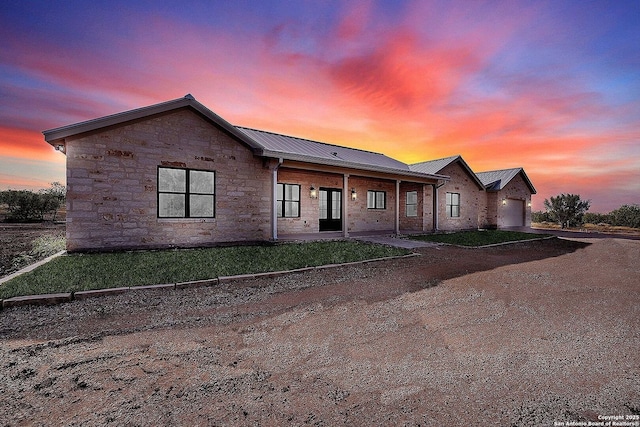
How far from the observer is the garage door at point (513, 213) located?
2062 cm

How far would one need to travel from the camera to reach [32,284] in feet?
14.6

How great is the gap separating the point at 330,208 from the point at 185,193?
7.00 m

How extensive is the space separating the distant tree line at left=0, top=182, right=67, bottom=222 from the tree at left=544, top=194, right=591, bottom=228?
135ft

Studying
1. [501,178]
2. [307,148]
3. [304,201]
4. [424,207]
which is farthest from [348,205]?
[501,178]

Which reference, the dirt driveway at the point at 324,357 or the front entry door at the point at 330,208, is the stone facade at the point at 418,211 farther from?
the dirt driveway at the point at 324,357

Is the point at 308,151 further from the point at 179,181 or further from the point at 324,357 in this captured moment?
the point at 324,357

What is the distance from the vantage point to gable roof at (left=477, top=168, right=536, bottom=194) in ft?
66.4

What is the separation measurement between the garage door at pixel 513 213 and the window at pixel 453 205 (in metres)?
5.69

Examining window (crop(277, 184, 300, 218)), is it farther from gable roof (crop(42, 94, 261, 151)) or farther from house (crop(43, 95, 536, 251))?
gable roof (crop(42, 94, 261, 151))

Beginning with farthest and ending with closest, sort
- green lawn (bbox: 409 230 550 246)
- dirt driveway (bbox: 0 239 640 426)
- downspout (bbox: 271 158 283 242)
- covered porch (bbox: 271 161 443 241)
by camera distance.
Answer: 1. covered porch (bbox: 271 161 443 241)
2. green lawn (bbox: 409 230 550 246)
3. downspout (bbox: 271 158 283 242)
4. dirt driveway (bbox: 0 239 640 426)

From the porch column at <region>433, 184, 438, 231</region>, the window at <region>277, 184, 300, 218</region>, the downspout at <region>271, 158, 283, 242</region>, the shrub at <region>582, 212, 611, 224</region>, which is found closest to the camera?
the downspout at <region>271, 158, 283, 242</region>

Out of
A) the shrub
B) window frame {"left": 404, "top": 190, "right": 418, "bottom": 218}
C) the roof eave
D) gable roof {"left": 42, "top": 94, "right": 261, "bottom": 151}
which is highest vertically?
gable roof {"left": 42, "top": 94, "right": 261, "bottom": 151}

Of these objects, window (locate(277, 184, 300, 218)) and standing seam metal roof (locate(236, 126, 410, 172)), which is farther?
standing seam metal roof (locate(236, 126, 410, 172))

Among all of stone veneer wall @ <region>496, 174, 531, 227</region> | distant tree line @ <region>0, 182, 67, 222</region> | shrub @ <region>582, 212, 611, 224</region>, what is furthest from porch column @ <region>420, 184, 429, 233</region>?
distant tree line @ <region>0, 182, 67, 222</region>
